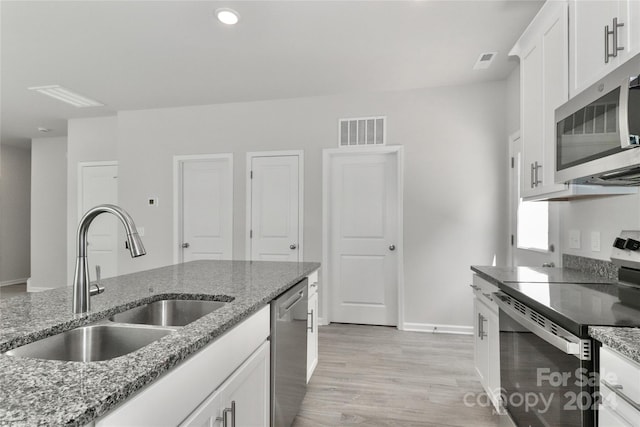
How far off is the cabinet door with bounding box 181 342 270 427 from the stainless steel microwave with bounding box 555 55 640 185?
5.25ft

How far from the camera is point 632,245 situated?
5.31 feet

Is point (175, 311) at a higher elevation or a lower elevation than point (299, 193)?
lower

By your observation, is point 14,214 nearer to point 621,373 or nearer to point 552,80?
point 552,80

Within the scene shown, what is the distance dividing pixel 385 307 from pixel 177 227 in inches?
115

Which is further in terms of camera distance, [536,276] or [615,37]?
[536,276]

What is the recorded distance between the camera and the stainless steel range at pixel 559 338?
109 centimetres

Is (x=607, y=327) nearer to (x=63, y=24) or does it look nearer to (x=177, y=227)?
(x=63, y=24)

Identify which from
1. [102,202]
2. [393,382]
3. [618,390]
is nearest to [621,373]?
[618,390]

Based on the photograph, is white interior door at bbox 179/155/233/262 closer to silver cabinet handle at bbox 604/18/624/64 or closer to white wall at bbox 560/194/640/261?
white wall at bbox 560/194/640/261

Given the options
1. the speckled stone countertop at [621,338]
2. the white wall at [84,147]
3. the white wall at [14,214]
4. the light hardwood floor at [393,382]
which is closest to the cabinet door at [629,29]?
the speckled stone countertop at [621,338]

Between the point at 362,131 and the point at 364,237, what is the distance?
1277 mm

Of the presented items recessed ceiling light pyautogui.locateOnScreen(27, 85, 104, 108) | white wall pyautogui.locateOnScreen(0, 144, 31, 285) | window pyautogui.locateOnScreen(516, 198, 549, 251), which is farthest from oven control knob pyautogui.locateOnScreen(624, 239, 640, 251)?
white wall pyautogui.locateOnScreen(0, 144, 31, 285)

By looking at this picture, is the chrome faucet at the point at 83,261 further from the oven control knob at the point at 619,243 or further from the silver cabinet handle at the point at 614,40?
the oven control knob at the point at 619,243

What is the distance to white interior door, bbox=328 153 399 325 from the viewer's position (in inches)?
160
